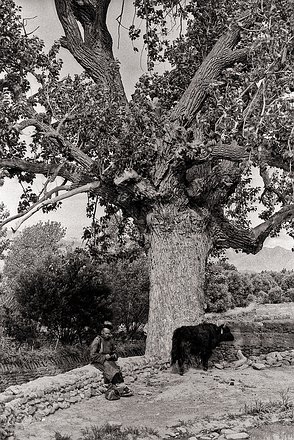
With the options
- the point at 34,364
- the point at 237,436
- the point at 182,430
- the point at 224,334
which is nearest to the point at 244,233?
Answer: the point at 224,334

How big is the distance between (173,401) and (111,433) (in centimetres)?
263

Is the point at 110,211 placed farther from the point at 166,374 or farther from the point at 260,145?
the point at 260,145

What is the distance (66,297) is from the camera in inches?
671

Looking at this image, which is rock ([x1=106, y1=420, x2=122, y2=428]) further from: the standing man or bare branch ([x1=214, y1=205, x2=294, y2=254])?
bare branch ([x1=214, y1=205, x2=294, y2=254])

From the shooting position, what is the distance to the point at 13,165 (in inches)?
519

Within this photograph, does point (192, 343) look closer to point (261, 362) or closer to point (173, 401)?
point (261, 362)

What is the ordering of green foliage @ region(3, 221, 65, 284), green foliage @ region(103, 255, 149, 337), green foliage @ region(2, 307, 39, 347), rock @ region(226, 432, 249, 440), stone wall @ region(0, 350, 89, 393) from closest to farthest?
1. rock @ region(226, 432, 249, 440)
2. stone wall @ region(0, 350, 89, 393)
3. green foliage @ region(2, 307, 39, 347)
4. green foliage @ region(103, 255, 149, 337)
5. green foliage @ region(3, 221, 65, 284)

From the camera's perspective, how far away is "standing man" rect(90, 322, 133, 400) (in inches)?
409

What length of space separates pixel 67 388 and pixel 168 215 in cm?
520

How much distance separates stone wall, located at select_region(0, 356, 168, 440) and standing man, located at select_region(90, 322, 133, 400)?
6.2 inches

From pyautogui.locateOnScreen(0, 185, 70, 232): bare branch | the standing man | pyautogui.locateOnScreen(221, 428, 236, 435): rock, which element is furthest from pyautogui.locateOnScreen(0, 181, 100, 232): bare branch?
pyautogui.locateOnScreen(221, 428, 236, 435): rock

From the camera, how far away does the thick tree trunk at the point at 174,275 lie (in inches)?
509

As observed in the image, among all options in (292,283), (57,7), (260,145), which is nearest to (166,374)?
(260,145)

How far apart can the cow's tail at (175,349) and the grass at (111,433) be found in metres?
4.40
